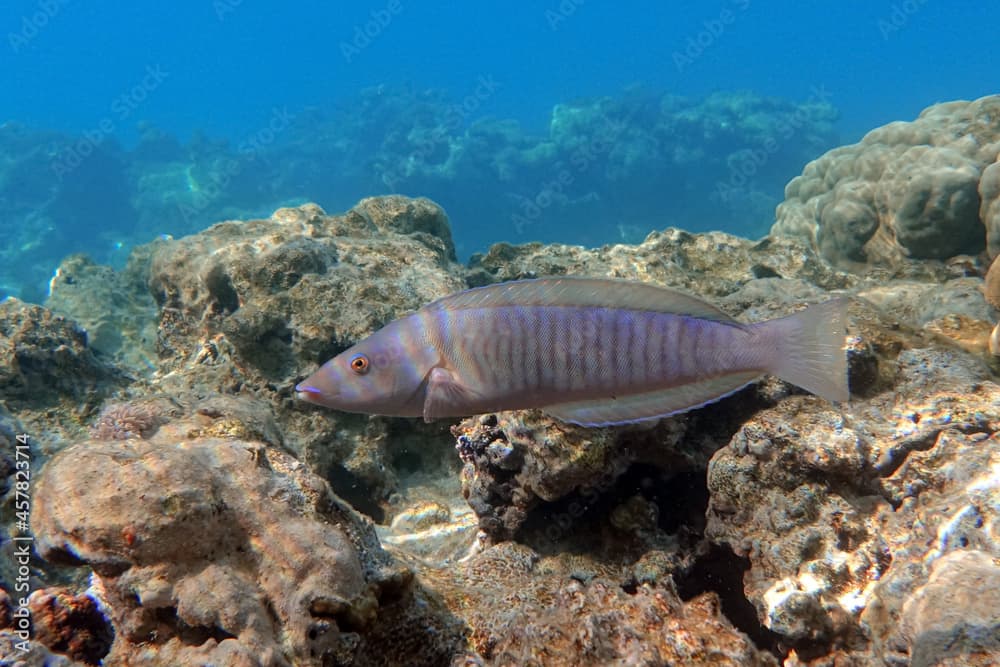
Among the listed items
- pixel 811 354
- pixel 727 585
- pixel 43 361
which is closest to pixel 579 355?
pixel 811 354

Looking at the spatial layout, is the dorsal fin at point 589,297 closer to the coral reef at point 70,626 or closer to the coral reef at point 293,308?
the coral reef at point 70,626

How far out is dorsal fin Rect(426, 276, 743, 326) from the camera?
1946 mm

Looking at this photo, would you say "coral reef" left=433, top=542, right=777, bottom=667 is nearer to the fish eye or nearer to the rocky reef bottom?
the rocky reef bottom

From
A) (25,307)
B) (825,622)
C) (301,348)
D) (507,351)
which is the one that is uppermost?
(25,307)

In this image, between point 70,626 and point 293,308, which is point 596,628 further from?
point 293,308

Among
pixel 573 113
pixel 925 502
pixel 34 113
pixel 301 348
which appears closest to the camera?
pixel 925 502

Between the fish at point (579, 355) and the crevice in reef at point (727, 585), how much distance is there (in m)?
1.56

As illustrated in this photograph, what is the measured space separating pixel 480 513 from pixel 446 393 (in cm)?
175

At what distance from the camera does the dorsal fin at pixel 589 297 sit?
6.39 ft

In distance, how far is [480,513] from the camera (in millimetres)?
3486

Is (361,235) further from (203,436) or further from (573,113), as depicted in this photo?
(573,113)

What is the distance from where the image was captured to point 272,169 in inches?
A: 1399

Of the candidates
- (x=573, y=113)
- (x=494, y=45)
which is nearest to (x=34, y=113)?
(x=494, y=45)

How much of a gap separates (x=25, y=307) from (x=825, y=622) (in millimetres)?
6580
